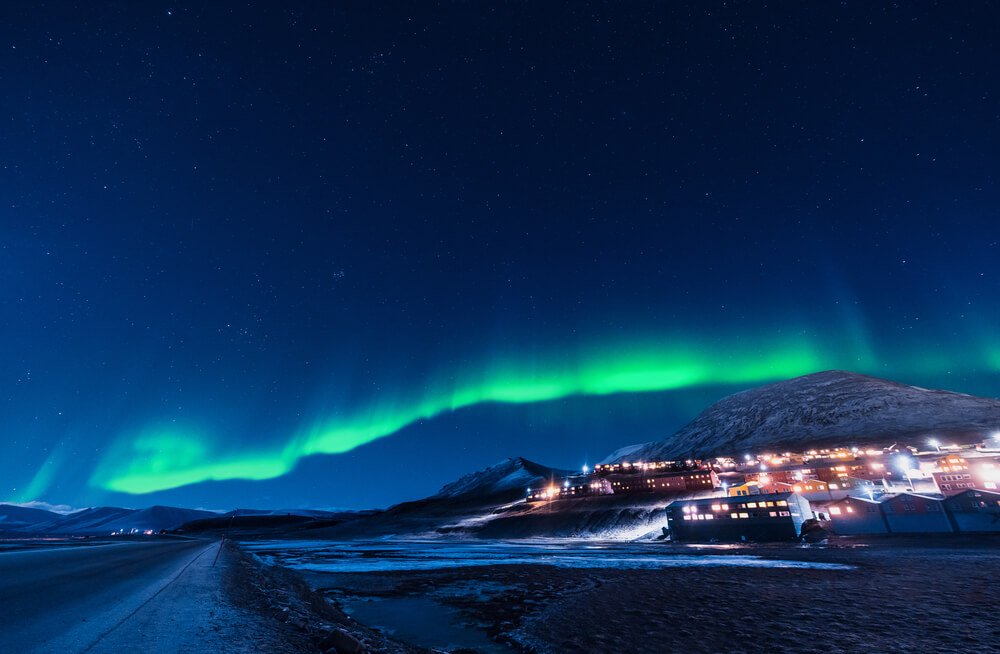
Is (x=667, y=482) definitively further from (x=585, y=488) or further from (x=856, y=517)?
(x=856, y=517)

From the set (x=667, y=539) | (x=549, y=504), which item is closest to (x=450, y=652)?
(x=667, y=539)

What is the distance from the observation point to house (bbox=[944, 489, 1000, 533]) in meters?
70.0

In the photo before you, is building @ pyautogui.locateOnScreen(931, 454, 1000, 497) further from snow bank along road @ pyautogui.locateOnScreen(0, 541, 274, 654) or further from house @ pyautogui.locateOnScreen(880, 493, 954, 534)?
snow bank along road @ pyautogui.locateOnScreen(0, 541, 274, 654)

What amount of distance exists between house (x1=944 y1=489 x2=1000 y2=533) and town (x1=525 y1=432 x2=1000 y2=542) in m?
0.12

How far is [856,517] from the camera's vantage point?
8488cm

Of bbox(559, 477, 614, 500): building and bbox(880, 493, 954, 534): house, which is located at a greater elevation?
bbox(559, 477, 614, 500): building

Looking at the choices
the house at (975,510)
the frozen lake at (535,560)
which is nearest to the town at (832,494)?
the house at (975,510)

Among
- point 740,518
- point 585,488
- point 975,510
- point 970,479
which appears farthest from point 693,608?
point 585,488

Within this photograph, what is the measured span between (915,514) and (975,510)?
7675mm

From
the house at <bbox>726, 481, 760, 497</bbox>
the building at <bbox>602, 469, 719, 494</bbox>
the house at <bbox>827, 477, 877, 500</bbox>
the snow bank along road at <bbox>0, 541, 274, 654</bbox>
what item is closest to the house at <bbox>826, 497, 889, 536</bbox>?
the house at <bbox>827, 477, 877, 500</bbox>

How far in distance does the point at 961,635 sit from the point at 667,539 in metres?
92.7

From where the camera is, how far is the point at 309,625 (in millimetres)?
14266

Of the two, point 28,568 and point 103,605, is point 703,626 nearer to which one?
point 103,605

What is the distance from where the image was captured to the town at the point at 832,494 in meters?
75.6
